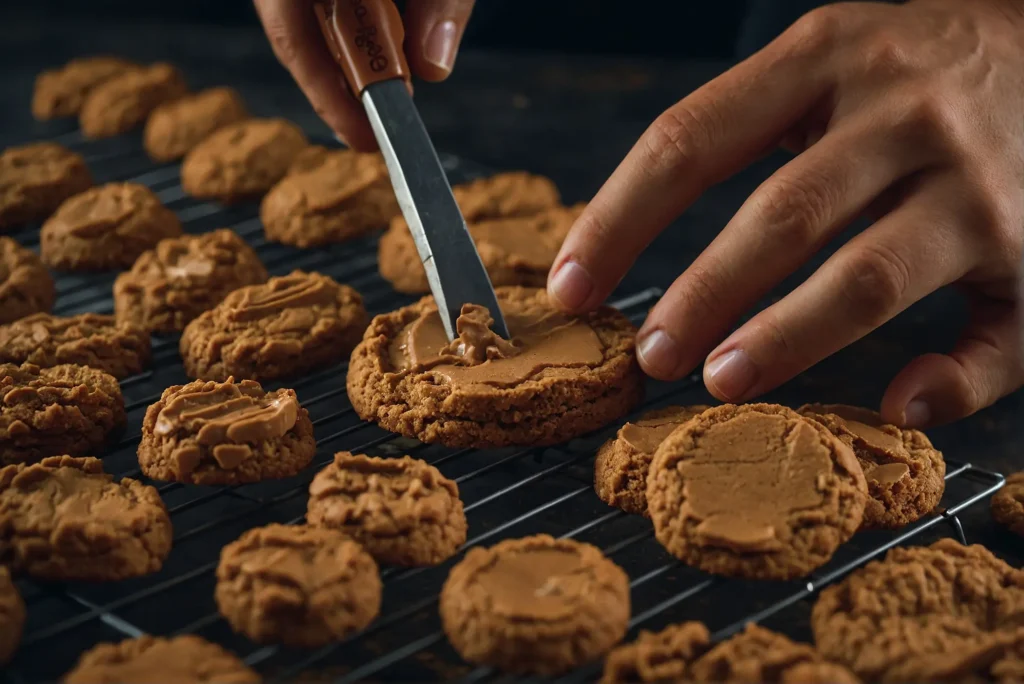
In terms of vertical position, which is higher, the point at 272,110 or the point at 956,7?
the point at 956,7

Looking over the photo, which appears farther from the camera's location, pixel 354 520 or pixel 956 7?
pixel 956 7

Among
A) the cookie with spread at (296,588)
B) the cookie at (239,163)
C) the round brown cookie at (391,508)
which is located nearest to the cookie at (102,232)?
the cookie at (239,163)

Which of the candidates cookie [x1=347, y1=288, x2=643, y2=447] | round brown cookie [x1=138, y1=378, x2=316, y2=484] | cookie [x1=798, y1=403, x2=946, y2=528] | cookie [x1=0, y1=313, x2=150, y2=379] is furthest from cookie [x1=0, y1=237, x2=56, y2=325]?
cookie [x1=798, y1=403, x2=946, y2=528]

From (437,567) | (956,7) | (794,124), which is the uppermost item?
(956,7)

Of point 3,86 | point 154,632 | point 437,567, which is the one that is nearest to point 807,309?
point 437,567

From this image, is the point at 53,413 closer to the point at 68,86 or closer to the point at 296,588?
the point at 296,588

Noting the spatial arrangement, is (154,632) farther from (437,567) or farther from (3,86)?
(3,86)

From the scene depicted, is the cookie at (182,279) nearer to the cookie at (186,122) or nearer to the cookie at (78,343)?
the cookie at (78,343)
